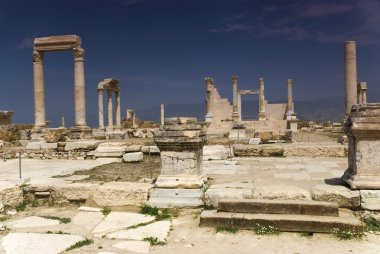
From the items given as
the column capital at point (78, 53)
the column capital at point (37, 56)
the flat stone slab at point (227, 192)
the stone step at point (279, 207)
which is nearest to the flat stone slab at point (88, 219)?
the flat stone slab at point (227, 192)

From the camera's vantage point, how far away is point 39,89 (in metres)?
20.5

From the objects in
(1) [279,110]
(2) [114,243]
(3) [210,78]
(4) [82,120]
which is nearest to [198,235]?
(2) [114,243]

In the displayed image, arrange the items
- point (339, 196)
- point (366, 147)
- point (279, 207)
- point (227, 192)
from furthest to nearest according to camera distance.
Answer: point (227, 192) < point (366, 147) < point (339, 196) < point (279, 207)

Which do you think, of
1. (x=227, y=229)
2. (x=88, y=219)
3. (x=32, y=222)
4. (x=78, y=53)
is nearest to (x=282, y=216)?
(x=227, y=229)

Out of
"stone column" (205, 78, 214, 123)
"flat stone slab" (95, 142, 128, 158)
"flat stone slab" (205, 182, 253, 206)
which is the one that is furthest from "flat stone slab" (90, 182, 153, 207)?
"stone column" (205, 78, 214, 123)

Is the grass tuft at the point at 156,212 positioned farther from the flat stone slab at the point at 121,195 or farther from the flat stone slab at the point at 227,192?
the flat stone slab at the point at 227,192

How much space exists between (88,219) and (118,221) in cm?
51

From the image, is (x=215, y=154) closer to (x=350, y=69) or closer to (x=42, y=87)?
(x=350, y=69)

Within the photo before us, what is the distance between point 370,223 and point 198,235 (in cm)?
228

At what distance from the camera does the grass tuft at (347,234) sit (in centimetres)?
427

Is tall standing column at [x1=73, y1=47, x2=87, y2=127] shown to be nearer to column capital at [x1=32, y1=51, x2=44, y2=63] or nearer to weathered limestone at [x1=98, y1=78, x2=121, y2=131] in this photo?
column capital at [x1=32, y1=51, x2=44, y2=63]

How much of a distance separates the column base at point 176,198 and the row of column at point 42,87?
15654 mm

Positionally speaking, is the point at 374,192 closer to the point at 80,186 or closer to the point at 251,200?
the point at 251,200

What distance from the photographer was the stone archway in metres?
20.3
